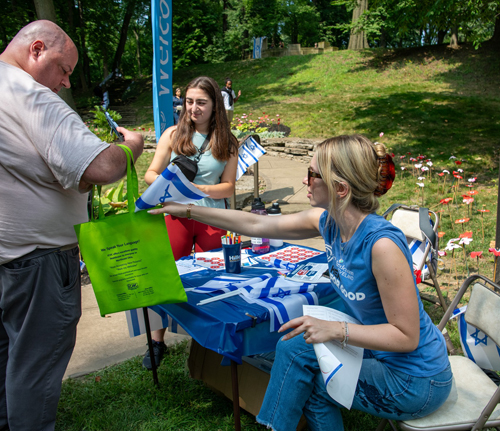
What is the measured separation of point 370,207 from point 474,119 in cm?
1130

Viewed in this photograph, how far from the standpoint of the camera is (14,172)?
1.67 m

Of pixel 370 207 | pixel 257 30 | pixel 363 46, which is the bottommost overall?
pixel 370 207

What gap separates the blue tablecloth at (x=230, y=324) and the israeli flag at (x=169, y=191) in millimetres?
488

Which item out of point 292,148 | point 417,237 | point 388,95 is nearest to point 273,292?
point 417,237

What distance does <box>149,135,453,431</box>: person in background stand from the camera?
1.51m

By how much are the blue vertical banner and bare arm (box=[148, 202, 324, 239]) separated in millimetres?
2863

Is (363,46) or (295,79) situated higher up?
(363,46)

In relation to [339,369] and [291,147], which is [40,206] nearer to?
[339,369]

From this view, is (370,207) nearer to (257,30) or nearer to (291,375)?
(291,375)

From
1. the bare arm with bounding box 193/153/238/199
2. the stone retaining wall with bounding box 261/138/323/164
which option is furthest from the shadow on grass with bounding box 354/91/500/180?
the bare arm with bounding box 193/153/238/199

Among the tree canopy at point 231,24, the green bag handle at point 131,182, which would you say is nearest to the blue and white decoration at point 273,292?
the green bag handle at point 131,182

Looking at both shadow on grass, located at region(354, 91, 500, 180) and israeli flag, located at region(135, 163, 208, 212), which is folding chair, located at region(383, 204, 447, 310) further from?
shadow on grass, located at region(354, 91, 500, 180)

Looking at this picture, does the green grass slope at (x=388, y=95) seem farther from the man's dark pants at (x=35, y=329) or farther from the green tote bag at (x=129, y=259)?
the man's dark pants at (x=35, y=329)

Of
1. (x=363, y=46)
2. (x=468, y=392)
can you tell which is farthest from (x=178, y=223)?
(x=363, y=46)
